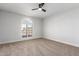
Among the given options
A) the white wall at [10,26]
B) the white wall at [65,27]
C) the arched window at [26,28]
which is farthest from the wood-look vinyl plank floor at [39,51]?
the arched window at [26,28]

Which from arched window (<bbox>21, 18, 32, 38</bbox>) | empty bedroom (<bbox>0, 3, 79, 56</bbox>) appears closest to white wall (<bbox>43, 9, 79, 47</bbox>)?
empty bedroom (<bbox>0, 3, 79, 56</bbox>)

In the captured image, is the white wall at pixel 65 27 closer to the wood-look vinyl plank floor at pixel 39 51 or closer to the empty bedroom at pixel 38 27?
the empty bedroom at pixel 38 27

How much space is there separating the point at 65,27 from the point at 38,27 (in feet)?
11.3

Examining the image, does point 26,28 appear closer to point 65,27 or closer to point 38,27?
point 38,27

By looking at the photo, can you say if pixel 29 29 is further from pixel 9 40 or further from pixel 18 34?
pixel 9 40

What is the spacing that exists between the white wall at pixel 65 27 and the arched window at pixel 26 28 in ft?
6.72

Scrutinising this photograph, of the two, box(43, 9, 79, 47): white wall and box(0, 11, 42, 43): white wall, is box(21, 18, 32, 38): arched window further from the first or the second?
box(43, 9, 79, 47): white wall

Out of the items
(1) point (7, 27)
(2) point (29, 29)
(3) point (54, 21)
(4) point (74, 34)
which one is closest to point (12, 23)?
(1) point (7, 27)

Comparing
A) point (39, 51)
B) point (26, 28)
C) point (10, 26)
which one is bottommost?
point (39, 51)

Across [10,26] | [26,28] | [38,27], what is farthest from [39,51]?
[38,27]

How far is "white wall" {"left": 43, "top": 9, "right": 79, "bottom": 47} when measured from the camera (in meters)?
3.99

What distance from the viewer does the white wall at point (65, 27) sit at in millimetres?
3987

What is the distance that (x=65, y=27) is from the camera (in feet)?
15.3

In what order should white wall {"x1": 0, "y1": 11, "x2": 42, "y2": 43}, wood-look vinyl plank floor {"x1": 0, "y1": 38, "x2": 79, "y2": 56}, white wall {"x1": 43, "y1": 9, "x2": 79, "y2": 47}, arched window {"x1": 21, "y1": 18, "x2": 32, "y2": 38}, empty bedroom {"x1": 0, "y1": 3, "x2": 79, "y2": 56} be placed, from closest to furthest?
wood-look vinyl plank floor {"x1": 0, "y1": 38, "x2": 79, "y2": 56} → empty bedroom {"x1": 0, "y1": 3, "x2": 79, "y2": 56} → white wall {"x1": 43, "y1": 9, "x2": 79, "y2": 47} → white wall {"x1": 0, "y1": 11, "x2": 42, "y2": 43} → arched window {"x1": 21, "y1": 18, "x2": 32, "y2": 38}
